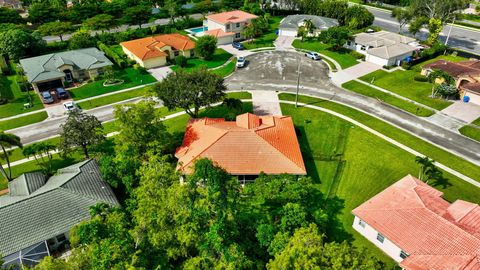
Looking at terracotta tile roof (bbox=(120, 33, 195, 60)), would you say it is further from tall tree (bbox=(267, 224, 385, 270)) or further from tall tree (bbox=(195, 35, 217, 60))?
tall tree (bbox=(267, 224, 385, 270))

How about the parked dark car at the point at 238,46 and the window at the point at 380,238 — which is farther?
the parked dark car at the point at 238,46

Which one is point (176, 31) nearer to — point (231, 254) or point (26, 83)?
point (26, 83)

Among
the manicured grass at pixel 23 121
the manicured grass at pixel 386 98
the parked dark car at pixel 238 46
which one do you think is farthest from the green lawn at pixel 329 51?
the manicured grass at pixel 23 121

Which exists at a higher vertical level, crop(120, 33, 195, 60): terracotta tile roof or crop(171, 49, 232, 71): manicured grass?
crop(120, 33, 195, 60): terracotta tile roof

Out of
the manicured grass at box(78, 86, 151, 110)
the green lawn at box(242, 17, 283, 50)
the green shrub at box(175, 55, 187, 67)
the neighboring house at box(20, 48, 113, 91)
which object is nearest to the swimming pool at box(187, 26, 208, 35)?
the green lawn at box(242, 17, 283, 50)

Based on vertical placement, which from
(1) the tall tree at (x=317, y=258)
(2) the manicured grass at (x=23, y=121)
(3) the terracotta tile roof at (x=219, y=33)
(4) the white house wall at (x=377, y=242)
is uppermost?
(3) the terracotta tile roof at (x=219, y=33)

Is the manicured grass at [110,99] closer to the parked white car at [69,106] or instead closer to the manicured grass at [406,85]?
the parked white car at [69,106]

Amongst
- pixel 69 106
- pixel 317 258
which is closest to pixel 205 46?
pixel 69 106
